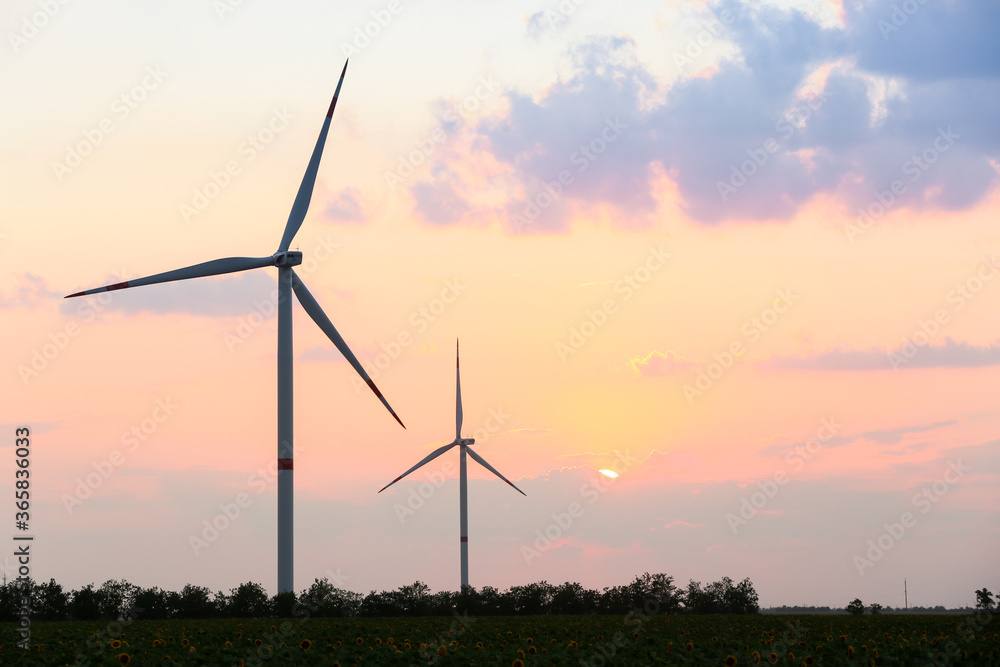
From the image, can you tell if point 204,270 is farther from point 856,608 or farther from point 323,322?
point 856,608

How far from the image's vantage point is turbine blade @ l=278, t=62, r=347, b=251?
270 feet

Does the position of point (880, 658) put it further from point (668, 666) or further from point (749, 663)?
point (668, 666)

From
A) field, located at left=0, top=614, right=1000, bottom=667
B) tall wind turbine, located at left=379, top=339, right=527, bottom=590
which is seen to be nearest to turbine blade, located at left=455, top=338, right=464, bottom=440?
tall wind turbine, located at left=379, top=339, right=527, bottom=590

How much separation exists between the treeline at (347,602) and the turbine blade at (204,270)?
2311cm

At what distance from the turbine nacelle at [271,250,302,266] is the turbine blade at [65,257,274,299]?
1.39ft

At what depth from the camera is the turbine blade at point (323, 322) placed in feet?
253

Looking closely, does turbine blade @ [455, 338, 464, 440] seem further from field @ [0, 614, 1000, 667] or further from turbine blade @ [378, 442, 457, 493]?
field @ [0, 614, 1000, 667]

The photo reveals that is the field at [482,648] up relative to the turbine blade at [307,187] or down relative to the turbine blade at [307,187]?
down

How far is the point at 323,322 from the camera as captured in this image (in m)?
79.4

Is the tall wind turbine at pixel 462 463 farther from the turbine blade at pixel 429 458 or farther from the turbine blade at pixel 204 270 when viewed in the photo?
the turbine blade at pixel 204 270

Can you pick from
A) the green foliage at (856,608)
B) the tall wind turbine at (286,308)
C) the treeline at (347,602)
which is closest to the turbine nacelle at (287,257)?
the tall wind turbine at (286,308)

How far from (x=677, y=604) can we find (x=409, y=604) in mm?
29239

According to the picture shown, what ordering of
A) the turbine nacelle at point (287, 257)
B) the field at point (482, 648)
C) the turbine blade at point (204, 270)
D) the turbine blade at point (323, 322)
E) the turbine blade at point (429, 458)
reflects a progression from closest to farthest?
the field at point (482, 648) < the turbine blade at point (204, 270) < the turbine blade at point (323, 322) < the turbine nacelle at point (287, 257) < the turbine blade at point (429, 458)

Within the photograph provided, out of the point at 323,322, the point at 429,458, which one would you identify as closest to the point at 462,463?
the point at 429,458
